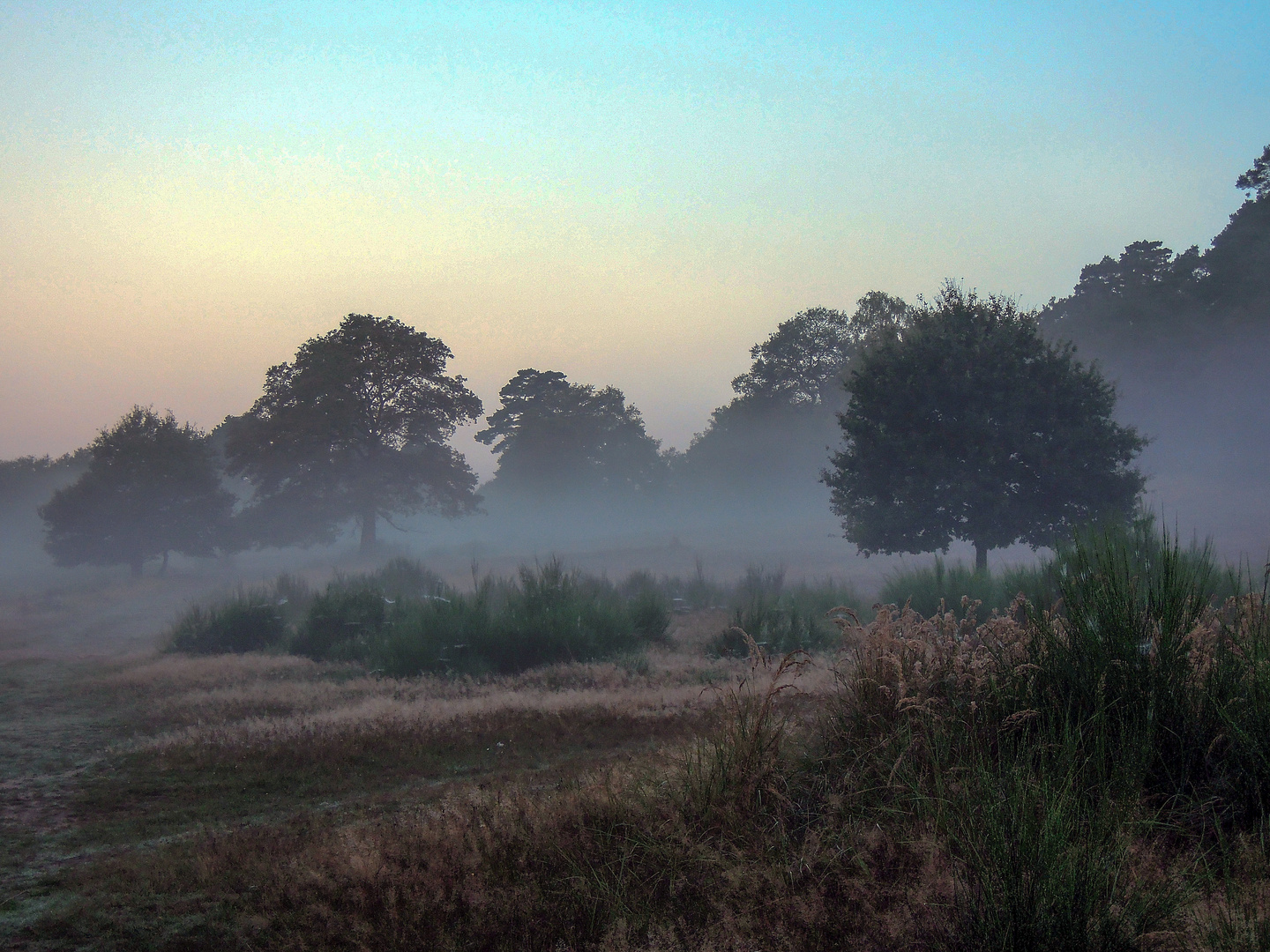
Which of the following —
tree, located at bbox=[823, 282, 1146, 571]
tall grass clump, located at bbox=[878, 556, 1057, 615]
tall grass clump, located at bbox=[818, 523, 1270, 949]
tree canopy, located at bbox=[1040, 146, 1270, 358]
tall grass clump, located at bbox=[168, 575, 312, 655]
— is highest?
tree canopy, located at bbox=[1040, 146, 1270, 358]

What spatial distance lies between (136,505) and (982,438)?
38570mm

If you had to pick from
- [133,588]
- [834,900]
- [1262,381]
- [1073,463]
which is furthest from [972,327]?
[133,588]

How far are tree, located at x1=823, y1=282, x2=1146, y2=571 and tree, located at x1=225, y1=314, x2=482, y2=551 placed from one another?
Answer: 2423 cm

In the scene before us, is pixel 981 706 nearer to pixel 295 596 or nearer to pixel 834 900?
pixel 834 900

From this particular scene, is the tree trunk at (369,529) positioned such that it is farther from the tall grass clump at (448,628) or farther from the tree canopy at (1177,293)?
the tree canopy at (1177,293)

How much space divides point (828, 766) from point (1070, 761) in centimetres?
148

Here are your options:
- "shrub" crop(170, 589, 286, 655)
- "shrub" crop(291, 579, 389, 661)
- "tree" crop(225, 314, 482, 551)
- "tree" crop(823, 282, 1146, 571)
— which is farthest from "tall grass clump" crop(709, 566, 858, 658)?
"tree" crop(225, 314, 482, 551)

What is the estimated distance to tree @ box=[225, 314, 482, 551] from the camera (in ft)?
125

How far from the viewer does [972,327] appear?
22828mm

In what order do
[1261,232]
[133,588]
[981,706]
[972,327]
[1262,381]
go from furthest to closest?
[1262,381]
[1261,232]
[133,588]
[972,327]
[981,706]

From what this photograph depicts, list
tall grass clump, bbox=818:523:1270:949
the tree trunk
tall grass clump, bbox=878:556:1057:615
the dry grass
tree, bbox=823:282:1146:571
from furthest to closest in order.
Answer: the tree trunk
tree, bbox=823:282:1146:571
tall grass clump, bbox=878:556:1057:615
the dry grass
tall grass clump, bbox=818:523:1270:949

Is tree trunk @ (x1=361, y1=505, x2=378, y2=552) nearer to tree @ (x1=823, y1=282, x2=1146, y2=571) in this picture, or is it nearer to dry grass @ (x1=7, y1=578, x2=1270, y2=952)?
tree @ (x1=823, y1=282, x2=1146, y2=571)

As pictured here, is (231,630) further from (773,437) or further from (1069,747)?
(773,437)

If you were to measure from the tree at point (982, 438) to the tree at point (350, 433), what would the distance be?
954 inches
